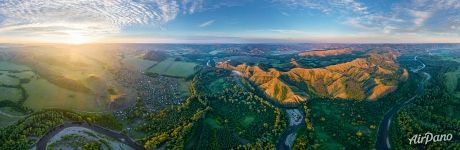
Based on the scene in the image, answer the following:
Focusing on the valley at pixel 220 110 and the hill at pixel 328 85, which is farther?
the hill at pixel 328 85

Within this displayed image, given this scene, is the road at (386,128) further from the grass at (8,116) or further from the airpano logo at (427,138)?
the grass at (8,116)

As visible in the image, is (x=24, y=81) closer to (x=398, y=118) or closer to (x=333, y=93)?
(x=333, y=93)

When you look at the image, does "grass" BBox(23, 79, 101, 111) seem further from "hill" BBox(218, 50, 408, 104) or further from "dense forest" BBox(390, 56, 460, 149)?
"dense forest" BBox(390, 56, 460, 149)

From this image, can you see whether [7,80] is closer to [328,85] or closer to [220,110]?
[220,110]

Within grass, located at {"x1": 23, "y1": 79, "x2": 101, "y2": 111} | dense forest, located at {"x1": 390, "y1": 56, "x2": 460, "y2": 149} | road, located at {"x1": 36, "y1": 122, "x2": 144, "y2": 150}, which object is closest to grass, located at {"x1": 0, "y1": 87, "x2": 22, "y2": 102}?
grass, located at {"x1": 23, "y1": 79, "x2": 101, "y2": 111}

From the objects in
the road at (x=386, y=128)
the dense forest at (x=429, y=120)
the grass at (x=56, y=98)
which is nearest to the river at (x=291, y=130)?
the road at (x=386, y=128)

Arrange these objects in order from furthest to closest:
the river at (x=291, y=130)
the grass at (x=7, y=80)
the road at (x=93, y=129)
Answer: the grass at (x=7, y=80) → the river at (x=291, y=130) → the road at (x=93, y=129)
